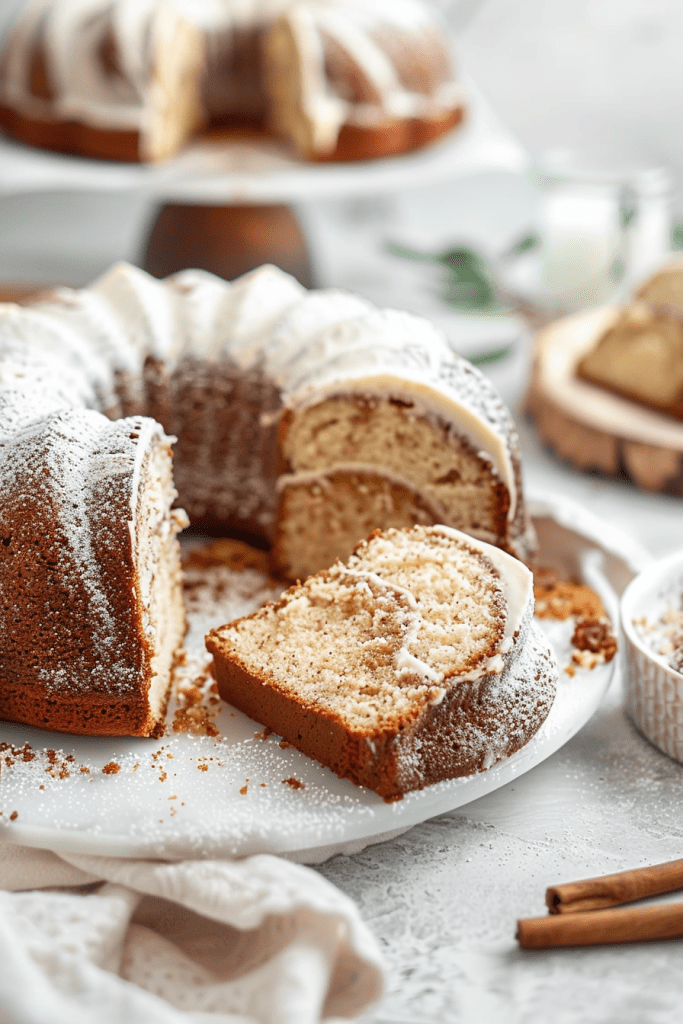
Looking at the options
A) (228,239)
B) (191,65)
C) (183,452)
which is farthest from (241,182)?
(183,452)

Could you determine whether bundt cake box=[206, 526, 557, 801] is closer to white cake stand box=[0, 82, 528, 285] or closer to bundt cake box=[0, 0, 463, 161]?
white cake stand box=[0, 82, 528, 285]

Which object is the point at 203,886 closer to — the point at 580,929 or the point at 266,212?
the point at 580,929

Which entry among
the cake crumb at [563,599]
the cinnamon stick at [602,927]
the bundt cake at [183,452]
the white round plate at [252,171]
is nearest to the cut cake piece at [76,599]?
the bundt cake at [183,452]

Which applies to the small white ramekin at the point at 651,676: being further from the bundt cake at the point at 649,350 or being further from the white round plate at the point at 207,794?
the bundt cake at the point at 649,350

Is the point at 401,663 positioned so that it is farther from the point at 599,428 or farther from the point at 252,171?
the point at 252,171

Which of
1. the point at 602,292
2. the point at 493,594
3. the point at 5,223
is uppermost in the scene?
the point at 493,594

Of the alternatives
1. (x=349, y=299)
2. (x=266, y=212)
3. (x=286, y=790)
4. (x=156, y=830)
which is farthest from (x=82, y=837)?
(x=266, y=212)

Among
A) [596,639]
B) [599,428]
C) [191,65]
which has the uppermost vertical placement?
[191,65]
